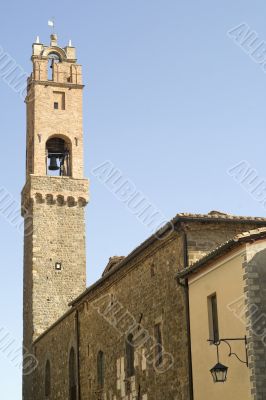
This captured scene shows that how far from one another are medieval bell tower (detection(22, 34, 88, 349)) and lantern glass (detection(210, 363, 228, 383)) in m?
21.5

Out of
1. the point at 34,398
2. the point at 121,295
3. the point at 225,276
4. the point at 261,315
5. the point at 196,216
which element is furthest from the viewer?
the point at 34,398

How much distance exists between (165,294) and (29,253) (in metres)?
19.0

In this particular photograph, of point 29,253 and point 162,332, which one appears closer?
point 162,332


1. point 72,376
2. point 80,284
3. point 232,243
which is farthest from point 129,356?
point 80,284

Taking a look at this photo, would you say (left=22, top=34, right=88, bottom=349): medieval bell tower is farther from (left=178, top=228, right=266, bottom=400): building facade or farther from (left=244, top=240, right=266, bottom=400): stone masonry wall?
(left=244, top=240, right=266, bottom=400): stone masonry wall

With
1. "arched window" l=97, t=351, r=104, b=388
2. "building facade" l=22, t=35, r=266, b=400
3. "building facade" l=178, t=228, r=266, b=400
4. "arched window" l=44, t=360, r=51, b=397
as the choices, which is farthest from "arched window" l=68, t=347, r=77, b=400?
"building facade" l=178, t=228, r=266, b=400

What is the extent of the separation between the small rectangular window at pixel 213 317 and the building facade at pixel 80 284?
123 cm

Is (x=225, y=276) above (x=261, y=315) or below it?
above

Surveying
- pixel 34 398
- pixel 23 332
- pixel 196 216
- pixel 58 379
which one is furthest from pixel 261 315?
pixel 23 332

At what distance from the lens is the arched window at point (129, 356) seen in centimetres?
2158

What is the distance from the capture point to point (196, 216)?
18.3 meters

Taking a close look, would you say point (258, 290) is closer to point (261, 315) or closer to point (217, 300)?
point (261, 315)

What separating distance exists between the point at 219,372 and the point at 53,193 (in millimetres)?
23982

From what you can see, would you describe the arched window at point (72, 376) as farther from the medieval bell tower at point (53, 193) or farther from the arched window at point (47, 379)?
the medieval bell tower at point (53, 193)
